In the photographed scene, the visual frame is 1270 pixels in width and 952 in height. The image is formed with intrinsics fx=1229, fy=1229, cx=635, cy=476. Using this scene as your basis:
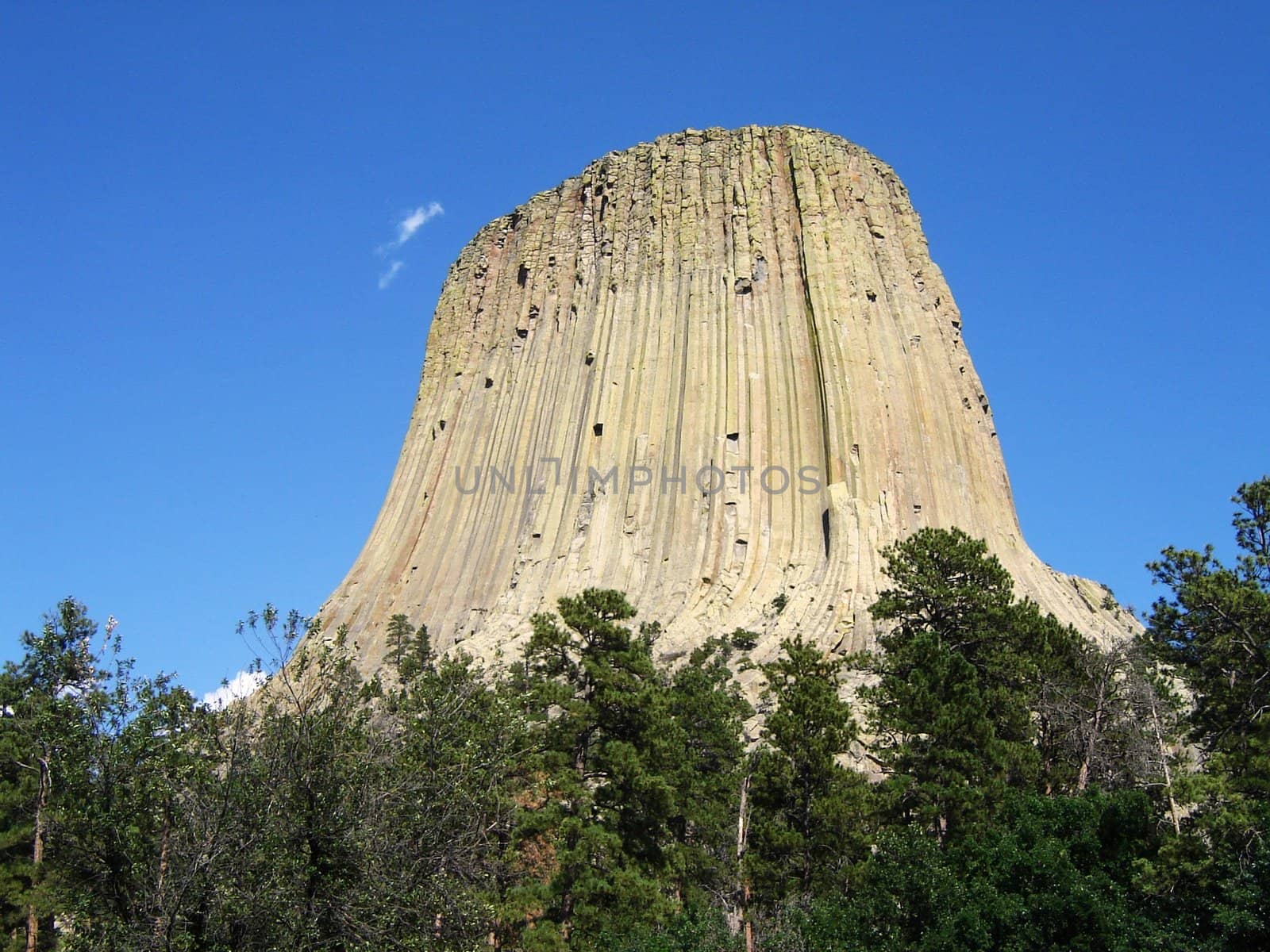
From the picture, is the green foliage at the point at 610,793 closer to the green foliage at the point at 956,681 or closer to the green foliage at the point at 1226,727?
the green foliage at the point at 956,681

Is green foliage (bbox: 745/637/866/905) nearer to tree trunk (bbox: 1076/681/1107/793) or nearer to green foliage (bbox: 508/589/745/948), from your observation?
green foliage (bbox: 508/589/745/948)

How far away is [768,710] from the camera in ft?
123

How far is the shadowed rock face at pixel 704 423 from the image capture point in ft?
164

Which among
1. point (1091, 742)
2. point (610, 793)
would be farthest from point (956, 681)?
point (610, 793)

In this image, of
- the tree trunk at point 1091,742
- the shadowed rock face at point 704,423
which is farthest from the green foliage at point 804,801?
the shadowed rock face at point 704,423

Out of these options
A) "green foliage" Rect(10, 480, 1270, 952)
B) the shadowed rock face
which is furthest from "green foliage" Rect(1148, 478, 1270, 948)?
the shadowed rock face

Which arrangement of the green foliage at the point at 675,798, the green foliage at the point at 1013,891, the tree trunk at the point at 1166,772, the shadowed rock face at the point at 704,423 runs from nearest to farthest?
the green foliage at the point at 675,798 → the green foliage at the point at 1013,891 → the tree trunk at the point at 1166,772 → the shadowed rock face at the point at 704,423

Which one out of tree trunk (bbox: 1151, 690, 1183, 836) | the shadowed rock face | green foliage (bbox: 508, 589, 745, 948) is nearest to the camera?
tree trunk (bbox: 1151, 690, 1183, 836)

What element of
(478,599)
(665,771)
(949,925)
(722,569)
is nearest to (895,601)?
(665,771)

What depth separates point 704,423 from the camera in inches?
2153

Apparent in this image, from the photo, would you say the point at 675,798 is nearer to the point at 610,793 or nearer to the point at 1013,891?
the point at 610,793

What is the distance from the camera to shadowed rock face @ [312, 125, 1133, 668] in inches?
1971

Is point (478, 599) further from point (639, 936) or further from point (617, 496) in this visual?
point (639, 936)

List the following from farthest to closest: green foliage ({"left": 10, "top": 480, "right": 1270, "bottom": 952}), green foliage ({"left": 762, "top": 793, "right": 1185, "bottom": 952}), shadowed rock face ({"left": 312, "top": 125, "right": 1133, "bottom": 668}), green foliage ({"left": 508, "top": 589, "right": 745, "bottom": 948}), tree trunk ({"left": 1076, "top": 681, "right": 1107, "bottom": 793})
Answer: shadowed rock face ({"left": 312, "top": 125, "right": 1133, "bottom": 668}) → tree trunk ({"left": 1076, "top": 681, "right": 1107, "bottom": 793}) → green foliage ({"left": 508, "top": 589, "right": 745, "bottom": 948}) → green foliage ({"left": 762, "top": 793, "right": 1185, "bottom": 952}) → green foliage ({"left": 10, "top": 480, "right": 1270, "bottom": 952})
